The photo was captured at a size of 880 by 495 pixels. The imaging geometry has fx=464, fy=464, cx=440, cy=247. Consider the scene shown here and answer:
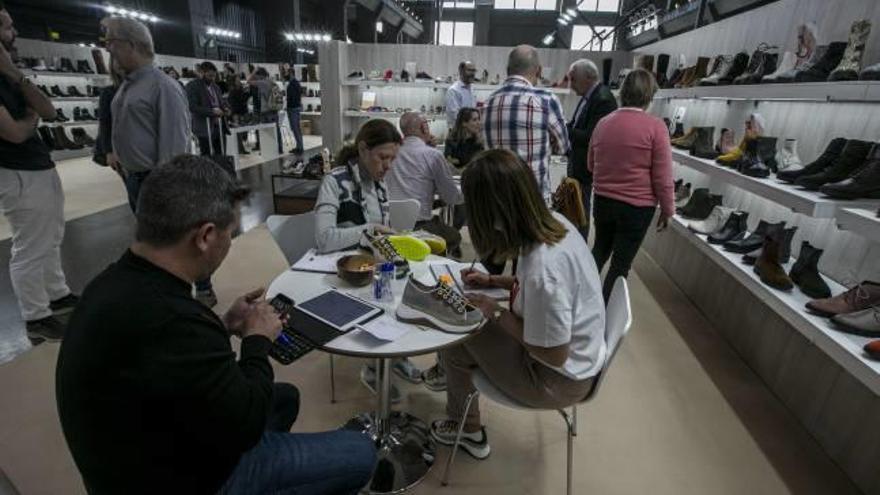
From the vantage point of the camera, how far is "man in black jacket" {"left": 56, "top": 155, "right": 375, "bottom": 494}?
0.85 m

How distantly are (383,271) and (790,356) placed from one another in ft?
7.52

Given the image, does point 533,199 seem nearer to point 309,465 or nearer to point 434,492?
point 309,465

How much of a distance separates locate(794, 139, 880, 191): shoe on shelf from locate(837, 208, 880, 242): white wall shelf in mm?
247

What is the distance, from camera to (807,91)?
83.9 inches

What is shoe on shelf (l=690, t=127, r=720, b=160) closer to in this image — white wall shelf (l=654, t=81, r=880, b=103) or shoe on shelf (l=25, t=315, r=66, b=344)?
white wall shelf (l=654, t=81, r=880, b=103)

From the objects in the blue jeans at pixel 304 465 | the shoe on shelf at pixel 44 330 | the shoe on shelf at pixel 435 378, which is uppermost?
the blue jeans at pixel 304 465

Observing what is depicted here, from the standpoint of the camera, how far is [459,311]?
4.95ft

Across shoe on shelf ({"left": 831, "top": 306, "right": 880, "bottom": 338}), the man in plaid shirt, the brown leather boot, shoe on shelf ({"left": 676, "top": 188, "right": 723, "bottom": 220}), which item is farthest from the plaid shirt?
shoe on shelf ({"left": 831, "top": 306, "right": 880, "bottom": 338})

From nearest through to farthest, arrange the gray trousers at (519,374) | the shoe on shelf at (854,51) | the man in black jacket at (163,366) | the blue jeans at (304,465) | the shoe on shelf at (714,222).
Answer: the man in black jacket at (163,366) → the blue jeans at (304,465) → the gray trousers at (519,374) → the shoe on shelf at (854,51) → the shoe on shelf at (714,222)

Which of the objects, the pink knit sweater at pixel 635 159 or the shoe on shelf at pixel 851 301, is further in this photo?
the pink knit sweater at pixel 635 159

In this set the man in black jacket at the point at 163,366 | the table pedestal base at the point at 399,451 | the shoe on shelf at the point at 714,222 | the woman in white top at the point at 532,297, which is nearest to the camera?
the man in black jacket at the point at 163,366

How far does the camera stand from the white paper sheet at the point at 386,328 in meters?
1.43

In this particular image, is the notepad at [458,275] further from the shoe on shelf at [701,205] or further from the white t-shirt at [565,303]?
the shoe on shelf at [701,205]

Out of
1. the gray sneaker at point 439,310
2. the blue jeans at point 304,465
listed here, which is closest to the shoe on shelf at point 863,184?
the gray sneaker at point 439,310
